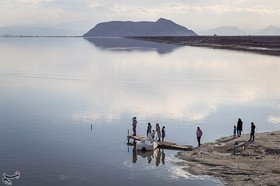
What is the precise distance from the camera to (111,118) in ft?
127

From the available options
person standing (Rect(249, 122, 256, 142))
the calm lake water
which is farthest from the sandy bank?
the calm lake water

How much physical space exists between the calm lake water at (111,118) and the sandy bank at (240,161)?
0.95 metres

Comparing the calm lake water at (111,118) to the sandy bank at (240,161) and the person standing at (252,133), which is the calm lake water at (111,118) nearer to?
the sandy bank at (240,161)

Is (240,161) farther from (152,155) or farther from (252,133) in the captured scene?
(152,155)

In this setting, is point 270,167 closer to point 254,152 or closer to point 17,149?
point 254,152

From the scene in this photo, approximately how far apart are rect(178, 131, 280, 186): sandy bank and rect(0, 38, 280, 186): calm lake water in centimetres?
95

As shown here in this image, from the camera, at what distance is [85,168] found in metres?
25.9

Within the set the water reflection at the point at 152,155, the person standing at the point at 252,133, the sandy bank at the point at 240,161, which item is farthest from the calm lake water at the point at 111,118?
the person standing at the point at 252,133

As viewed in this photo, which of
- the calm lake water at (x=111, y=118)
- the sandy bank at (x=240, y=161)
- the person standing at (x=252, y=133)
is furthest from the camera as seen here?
the person standing at (x=252, y=133)

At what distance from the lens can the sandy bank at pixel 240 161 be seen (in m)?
23.7

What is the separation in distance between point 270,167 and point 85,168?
1030cm

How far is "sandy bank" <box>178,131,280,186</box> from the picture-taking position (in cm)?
2372

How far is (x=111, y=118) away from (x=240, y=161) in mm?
14911

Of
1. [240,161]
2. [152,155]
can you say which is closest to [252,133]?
[240,161]
